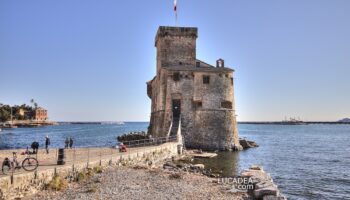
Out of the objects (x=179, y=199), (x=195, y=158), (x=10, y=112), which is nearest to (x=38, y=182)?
(x=179, y=199)

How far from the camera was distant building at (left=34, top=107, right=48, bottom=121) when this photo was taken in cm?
17777

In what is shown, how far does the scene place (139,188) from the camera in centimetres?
1788

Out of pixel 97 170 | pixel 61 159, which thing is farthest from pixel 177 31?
pixel 61 159

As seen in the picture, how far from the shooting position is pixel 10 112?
152 meters

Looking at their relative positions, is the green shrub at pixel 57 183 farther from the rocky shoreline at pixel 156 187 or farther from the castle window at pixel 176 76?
the castle window at pixel 176 76

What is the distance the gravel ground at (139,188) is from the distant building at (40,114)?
168m

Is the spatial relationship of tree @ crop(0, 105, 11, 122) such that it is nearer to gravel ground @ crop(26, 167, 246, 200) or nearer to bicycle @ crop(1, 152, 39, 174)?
gravel ground @ crop(26, 167, 246, 200)

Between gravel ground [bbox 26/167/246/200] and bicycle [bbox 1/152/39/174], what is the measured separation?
1.69 metres

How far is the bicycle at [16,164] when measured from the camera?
1555 cm

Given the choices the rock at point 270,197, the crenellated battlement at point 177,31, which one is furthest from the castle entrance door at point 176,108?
the rock at point 270,197

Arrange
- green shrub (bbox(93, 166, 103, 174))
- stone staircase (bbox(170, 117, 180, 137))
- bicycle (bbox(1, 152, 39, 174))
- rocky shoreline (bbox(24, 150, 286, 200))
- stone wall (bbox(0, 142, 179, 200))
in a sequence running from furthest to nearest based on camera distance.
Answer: stone staircase (bbox(170, 117, 180, 137)) → green shrub (bbox(93, 166, 103, 174)) → rocky shoreline (bbox(24, 150, 286, 200)) → bicycle (bbox(1, 152, 39, 174)) → stone wall (bbox(0, 142, 179, 200))

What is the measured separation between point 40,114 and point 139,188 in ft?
585

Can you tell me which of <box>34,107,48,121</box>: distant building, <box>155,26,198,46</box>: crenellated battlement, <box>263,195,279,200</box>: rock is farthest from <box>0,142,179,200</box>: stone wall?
<box>34,107,48,121</box>: distant building

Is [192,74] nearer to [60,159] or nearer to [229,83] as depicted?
[229,83]
